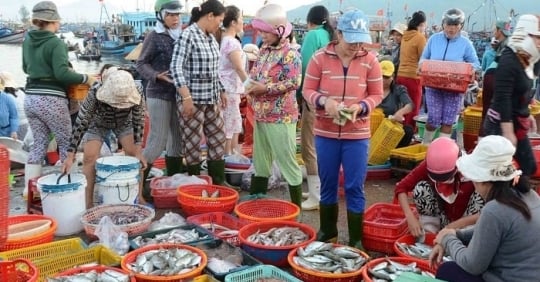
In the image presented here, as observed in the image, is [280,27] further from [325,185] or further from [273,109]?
[325,185]

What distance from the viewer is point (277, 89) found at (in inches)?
194

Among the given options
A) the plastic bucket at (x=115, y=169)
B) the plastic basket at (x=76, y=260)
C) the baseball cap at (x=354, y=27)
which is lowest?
the plastic basket at (x=76, y=260)

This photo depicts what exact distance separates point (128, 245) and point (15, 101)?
4.55 meters

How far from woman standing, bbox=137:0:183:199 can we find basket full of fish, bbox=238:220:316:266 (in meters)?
1.63

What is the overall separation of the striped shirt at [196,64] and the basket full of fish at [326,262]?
7.15 ft

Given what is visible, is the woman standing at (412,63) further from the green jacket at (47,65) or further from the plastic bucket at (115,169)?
the green jacket at (47,65)

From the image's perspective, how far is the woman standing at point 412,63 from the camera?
25.3 ft

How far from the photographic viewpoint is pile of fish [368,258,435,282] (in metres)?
3.58

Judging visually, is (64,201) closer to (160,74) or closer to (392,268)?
(160,74)

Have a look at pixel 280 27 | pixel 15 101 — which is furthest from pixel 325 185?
pixel 15 101

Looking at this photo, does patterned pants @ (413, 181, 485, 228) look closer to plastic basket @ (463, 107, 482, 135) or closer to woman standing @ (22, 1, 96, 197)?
plastic basket @ (463, 107, 482, 135)

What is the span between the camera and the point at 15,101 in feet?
25.3

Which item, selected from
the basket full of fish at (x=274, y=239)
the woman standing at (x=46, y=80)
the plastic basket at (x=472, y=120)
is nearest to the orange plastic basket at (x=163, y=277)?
the basket full of fish at (x=274, y=239)

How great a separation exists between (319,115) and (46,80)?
284cm
